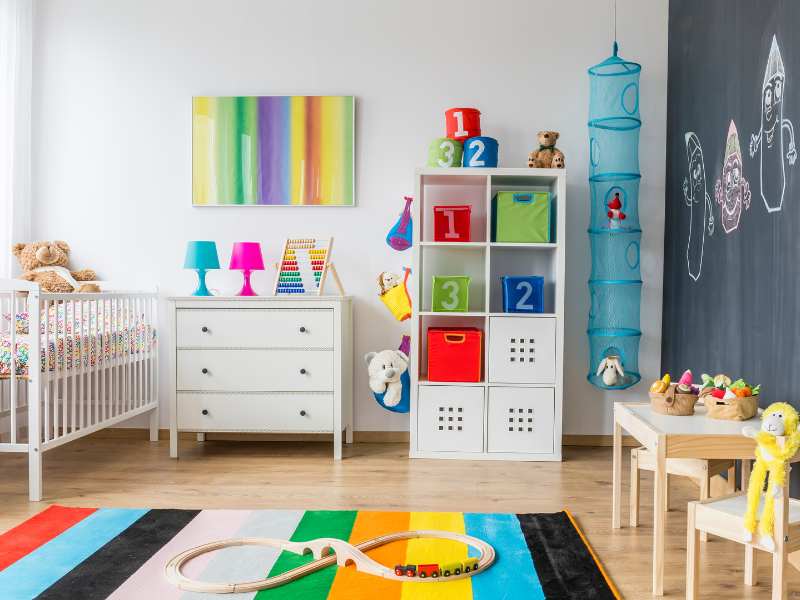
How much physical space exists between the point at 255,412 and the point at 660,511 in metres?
2.00

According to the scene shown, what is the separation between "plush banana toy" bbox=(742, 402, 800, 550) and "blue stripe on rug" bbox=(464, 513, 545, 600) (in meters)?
0.55

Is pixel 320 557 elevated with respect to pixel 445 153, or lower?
lower

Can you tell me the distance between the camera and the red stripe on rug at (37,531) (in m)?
2.04

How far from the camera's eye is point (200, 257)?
11.1 feet

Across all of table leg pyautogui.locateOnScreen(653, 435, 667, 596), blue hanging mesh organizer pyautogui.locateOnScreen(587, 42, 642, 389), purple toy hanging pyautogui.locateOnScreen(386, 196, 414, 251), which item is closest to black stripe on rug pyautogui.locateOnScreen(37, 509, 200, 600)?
table leg pyautogui.locateOnScreen(653, 435, 667, 596)

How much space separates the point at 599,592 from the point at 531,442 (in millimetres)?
1450

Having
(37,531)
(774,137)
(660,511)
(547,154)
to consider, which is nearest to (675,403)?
(660,511)

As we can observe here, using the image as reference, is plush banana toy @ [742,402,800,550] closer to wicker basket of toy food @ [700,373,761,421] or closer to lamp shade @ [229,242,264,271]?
wicker basket of toy food @ [700,373,761,421]

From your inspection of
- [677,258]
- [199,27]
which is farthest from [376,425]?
[199,27]

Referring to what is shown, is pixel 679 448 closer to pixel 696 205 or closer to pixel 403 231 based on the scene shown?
pixel 696 205

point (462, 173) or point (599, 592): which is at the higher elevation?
point (462, 173)

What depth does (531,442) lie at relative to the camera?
128 inches

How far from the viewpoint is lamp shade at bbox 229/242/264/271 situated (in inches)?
134

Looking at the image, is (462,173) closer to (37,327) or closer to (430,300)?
(430,300)
